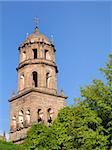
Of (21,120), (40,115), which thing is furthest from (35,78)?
(21,120)

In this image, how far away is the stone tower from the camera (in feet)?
154

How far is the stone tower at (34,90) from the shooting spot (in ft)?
154

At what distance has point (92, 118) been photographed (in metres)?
31.8

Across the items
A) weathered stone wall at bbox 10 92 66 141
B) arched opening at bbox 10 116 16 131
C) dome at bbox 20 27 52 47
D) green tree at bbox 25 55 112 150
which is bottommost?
green tree at bbox 25 55 112 150

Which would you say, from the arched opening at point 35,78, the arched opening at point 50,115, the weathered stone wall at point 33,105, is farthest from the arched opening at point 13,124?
the arched opening at point 35,78

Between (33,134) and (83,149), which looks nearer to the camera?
(83,149)

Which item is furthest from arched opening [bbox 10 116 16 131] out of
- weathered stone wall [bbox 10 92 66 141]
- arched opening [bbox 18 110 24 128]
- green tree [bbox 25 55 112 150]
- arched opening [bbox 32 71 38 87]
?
green tree [bbox 25 55 112 150]

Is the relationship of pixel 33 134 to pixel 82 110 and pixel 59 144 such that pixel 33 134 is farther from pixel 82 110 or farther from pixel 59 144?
pixel 82 110

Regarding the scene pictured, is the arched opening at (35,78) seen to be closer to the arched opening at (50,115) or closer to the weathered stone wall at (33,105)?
the weathered stone wall at (33,105)

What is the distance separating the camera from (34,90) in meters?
46.9

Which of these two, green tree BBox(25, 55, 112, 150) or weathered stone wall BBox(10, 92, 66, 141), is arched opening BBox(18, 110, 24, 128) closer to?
weathered stone wall BBox(10, 92, 66, 141)

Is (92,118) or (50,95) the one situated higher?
(50,95)

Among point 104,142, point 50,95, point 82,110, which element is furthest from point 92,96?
point 50,95

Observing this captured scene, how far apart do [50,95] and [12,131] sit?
16.6ft
